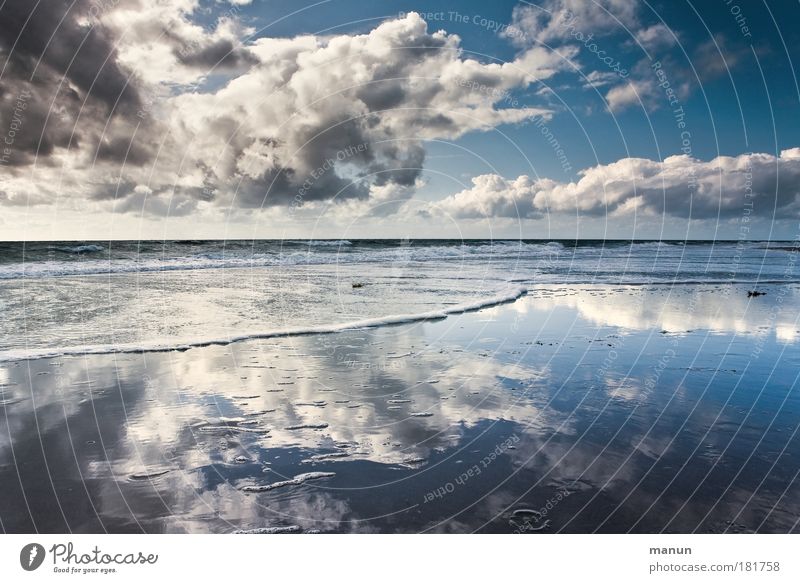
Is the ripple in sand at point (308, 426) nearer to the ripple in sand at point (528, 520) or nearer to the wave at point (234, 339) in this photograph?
the ripple in sand at point (528, 520)

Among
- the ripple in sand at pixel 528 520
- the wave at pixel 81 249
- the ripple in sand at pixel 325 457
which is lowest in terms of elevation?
the ripple in sand at pixel 528 520

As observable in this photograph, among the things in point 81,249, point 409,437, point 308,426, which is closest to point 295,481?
point 308,426

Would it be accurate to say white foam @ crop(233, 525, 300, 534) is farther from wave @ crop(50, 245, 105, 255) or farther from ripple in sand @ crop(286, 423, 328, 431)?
wave @ crop(50, 245, 105, 255)

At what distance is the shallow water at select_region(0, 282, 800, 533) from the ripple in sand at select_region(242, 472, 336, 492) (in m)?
0.03

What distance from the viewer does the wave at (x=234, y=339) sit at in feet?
39.8

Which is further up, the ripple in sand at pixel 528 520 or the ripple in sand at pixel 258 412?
the ripple in sand at pixel 258 412

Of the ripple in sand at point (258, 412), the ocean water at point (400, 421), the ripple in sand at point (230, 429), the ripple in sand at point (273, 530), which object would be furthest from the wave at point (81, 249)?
the ripple in sand at point (273, 530)

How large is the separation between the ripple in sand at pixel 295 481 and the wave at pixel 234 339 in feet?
25.5

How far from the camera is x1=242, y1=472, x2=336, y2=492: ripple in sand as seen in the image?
227 inches

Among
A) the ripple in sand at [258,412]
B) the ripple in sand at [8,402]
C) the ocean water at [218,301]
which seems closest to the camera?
the ripple in sand at [258,412]

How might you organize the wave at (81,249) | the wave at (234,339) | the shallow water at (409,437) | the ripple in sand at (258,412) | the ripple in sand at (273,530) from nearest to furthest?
1. the ripple in sand at (273,530)
2. the shallow water at (409,437)
3. the ripple in sand at (258,412)
4. the wave at (234,339)
5. the wave at (81,249)

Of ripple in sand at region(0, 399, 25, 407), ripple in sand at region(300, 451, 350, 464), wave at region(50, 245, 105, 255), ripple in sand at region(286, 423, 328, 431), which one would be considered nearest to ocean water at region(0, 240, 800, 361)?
ripple in sand at region(0, 399, 25, 407)

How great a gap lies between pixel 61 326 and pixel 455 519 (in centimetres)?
1476
